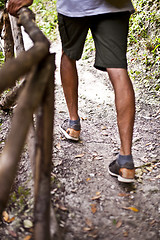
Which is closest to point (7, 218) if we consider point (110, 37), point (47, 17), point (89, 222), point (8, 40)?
point (89, 222)

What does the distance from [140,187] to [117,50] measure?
1222 millimetres

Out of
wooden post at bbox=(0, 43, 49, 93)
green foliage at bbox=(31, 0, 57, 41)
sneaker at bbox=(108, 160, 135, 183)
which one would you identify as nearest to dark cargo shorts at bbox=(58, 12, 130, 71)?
sneaker at bbox=(108, 160, 135, 183)

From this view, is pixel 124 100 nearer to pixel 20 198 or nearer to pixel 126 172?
pixel 126 172

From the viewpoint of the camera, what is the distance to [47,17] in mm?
9031

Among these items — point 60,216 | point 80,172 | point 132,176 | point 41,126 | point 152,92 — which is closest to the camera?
point 41,126

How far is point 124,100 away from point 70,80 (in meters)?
0.81

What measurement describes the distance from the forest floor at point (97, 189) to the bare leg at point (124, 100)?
19.6 inches

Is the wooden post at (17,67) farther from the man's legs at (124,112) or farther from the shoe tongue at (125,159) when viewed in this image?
the shoe tongue at (125,159)

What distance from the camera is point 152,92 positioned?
4188mm

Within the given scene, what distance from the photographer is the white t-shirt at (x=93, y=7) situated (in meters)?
2.18

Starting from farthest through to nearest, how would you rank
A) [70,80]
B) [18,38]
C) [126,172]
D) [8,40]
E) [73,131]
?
[8,40], [18,38], [73,131], [70,80], [126,172]

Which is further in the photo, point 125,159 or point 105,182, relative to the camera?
point 105,182

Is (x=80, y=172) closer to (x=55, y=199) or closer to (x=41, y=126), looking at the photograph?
(x=55, y=199)

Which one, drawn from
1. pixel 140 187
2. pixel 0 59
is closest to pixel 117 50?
pixel 140 187
